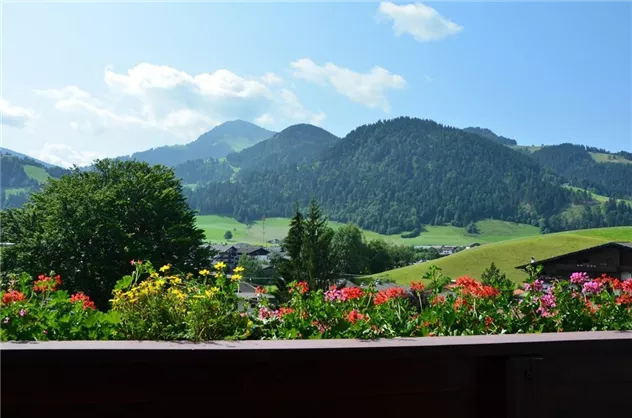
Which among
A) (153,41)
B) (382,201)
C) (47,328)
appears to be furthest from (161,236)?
(382,201)

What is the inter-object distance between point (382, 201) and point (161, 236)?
3331 inches

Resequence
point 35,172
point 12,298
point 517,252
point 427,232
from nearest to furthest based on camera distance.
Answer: point 12,298, point 517,252, point 35,172, point 427,232

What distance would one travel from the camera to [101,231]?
657 inches

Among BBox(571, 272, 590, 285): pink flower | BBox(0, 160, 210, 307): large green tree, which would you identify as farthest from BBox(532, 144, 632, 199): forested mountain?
BBox(571, 272, 590, 285): pink flower

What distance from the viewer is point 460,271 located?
1757 inches

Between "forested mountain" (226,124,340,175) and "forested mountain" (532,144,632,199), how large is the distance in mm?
62513

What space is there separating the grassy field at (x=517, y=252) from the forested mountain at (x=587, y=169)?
54296 mm

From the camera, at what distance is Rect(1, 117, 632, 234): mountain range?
89.3 metres

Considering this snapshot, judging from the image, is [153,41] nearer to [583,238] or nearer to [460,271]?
[460,271]

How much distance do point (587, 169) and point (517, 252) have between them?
95.1 m

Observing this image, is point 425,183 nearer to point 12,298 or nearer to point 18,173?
point 18,173

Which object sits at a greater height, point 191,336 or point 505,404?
point 191,336

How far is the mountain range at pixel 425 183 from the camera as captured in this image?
8931 cm

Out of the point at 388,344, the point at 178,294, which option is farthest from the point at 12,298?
the point at 388,344
